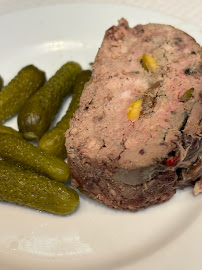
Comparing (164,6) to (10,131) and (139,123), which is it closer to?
(139,123)

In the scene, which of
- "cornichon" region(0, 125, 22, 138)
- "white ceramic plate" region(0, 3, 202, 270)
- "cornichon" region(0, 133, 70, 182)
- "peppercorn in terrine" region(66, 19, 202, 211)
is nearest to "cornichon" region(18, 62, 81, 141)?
"cornichon" region(0, 125, 22, 138)

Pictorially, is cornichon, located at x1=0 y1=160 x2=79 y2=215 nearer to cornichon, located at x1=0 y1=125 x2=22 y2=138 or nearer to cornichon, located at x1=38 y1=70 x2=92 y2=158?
cornichon, located at x1=38 y1=70 x2=92 y2=158

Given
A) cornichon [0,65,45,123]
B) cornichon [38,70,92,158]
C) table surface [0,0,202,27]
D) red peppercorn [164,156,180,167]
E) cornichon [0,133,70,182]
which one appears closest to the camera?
red peppercorn [164,156,180,167]

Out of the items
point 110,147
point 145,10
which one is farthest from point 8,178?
point 145,10

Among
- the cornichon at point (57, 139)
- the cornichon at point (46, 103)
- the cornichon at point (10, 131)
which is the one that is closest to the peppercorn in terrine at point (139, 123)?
the cornichon at point (57, 139)

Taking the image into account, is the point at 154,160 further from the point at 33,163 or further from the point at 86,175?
the point at 33,163
